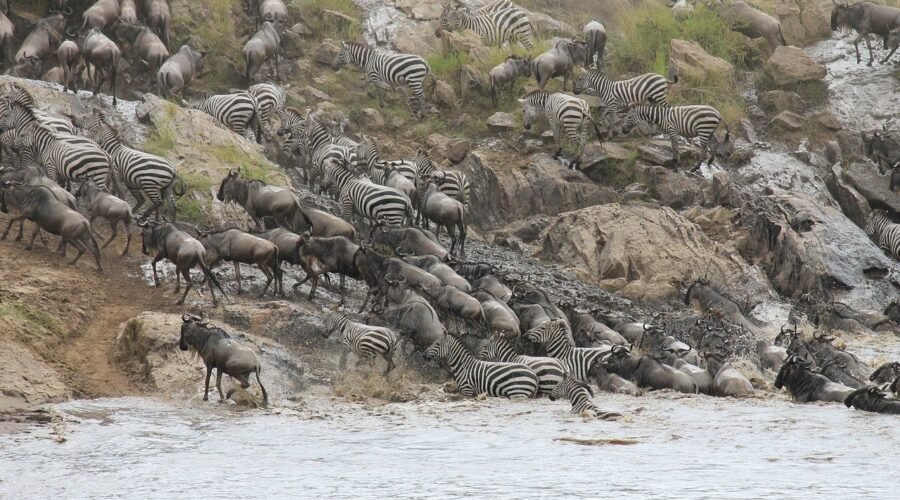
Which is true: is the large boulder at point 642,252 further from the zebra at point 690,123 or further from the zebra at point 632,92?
the zebra at point 632,92

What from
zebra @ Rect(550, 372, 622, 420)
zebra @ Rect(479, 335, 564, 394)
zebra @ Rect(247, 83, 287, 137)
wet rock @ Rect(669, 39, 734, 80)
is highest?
wet rock @ Rect(669, 39, 734, 80)

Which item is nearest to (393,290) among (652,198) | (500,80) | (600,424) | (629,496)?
(600,424)

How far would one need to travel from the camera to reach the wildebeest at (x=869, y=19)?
98.4 ft

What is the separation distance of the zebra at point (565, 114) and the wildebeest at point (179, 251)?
10.4 m

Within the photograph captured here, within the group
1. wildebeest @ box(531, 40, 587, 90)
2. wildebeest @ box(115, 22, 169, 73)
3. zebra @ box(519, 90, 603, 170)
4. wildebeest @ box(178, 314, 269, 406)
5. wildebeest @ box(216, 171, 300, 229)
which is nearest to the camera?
wildebeest @ box(178, 314, 269, 406)

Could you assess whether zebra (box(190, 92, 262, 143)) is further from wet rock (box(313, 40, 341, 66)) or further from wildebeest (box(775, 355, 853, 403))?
wildebeest (box(775, 355, 853, 403))

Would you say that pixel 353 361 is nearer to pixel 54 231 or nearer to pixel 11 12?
pixel 54 231

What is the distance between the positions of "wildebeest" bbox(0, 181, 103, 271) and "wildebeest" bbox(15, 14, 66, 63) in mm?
8279

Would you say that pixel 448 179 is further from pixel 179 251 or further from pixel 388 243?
pixel 179 251

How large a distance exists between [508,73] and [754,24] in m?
7.60

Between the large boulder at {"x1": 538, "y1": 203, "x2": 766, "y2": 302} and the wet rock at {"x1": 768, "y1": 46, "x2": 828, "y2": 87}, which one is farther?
the wet rock at {"x1": 768, "y1": 46, "x2": 828, "y2": 87}

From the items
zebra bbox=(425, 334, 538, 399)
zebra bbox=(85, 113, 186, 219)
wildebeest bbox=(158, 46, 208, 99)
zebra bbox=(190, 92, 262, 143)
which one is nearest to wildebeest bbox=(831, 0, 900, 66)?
zebra bbox=(190, 92, 262, 143)

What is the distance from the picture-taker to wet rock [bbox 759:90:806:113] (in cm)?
2895

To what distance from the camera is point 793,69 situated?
29531mm
